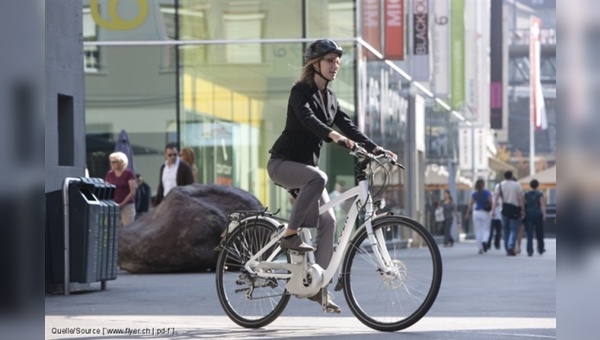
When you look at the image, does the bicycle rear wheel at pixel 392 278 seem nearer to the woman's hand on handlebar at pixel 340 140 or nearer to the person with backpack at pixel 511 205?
the woman's hand on handlebar at pixel 340 140

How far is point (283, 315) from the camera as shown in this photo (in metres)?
9.94

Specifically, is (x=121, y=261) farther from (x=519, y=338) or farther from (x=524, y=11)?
(x=524, y=11)

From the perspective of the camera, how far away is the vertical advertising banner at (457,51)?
40.8m

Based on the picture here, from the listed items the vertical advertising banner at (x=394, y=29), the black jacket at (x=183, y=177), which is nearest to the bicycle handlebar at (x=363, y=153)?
the black jacket at (x=183, y=177)

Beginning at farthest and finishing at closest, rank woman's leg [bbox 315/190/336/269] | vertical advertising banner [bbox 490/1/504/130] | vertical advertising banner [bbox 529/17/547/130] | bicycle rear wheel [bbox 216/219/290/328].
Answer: vertical advertising banner [bbox 529/17/547/130] → vertical advertising banner [bbox 490/1/504/130] → bicycle rear wheel [bbox 216/219/290/328] → woman's leg [bbox 315/190/336/269]

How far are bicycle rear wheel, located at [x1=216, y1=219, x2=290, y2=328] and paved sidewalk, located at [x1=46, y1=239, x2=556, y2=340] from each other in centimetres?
11

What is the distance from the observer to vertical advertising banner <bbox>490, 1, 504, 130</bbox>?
6075cm

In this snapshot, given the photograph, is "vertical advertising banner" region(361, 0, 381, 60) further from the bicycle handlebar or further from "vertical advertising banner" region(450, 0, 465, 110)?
the bicycle handlebar

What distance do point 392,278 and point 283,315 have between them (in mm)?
1884

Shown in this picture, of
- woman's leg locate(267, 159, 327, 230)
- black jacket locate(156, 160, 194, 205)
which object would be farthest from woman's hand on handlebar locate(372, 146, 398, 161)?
black jacket locate(156, 160, 194, 205)

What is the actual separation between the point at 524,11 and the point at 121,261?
9548 centimetres

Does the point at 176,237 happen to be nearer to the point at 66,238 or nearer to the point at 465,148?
the point at 66,238

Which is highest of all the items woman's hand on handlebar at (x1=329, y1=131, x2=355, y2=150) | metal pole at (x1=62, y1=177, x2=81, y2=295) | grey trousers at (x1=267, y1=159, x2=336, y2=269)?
woman's hand on handlebar at (x1=329, y1=131, x2=355, y2=150)

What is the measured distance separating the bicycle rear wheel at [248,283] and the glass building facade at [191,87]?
1766 centimetres
